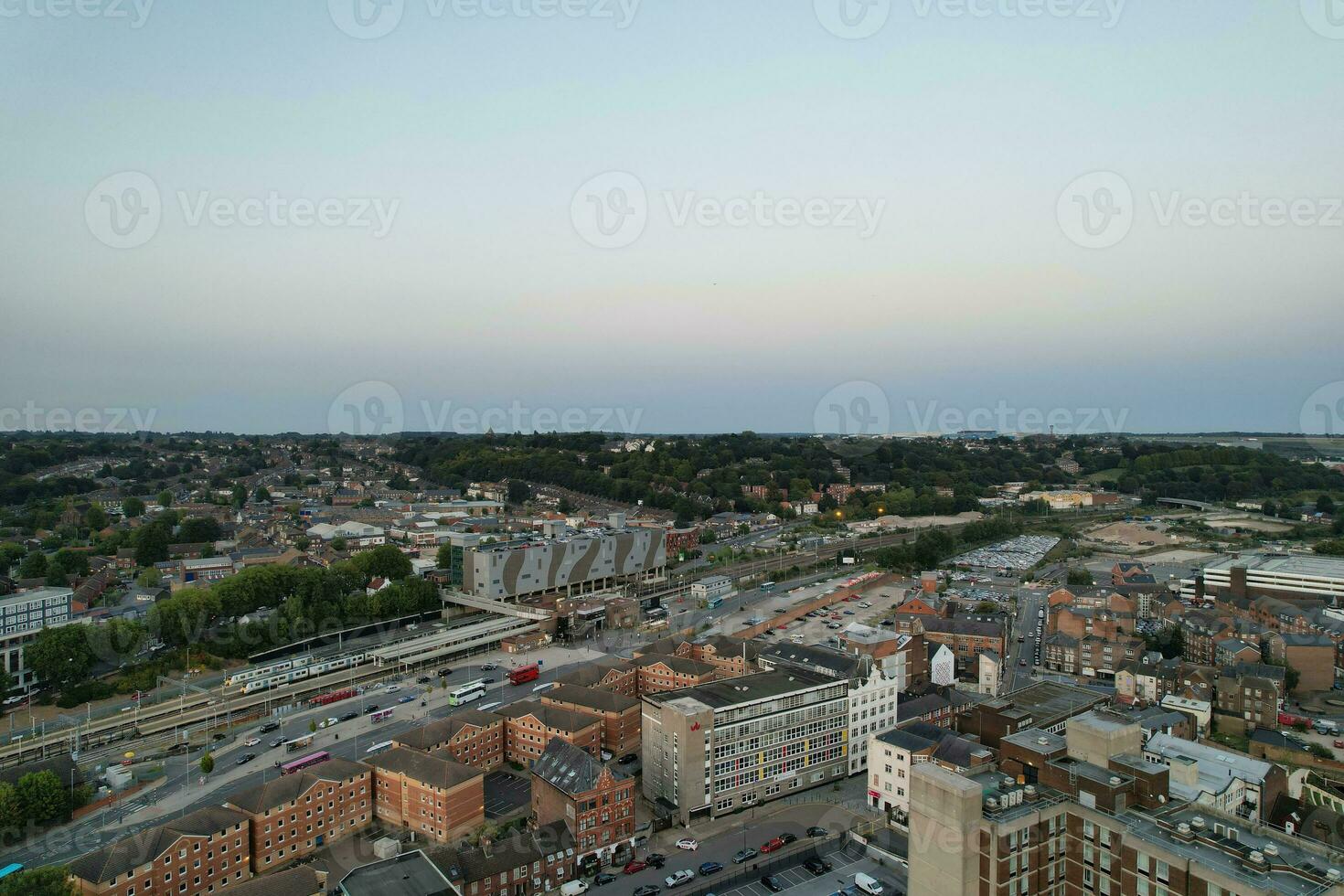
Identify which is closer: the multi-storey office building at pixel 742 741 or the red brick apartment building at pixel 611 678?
the multi-storey office building at pixel 742 741

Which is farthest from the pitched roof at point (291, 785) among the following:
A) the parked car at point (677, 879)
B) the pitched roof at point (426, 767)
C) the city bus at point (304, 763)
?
the parked car at point (677, 879)

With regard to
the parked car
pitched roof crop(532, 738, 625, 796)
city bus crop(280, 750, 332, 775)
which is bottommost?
the parked car

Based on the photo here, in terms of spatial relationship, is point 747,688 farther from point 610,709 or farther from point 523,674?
point 523,674

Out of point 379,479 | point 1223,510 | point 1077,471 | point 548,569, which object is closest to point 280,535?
point 548,569

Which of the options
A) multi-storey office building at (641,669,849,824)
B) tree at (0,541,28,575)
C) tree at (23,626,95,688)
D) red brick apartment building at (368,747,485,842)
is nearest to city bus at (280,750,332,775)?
red brick apartment building at (368,747,485,842)

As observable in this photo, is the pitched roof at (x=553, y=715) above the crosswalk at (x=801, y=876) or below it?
above

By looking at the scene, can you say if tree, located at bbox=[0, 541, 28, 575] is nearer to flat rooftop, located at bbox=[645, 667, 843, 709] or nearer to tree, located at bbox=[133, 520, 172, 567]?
tree, located at bbox=[133, 520, 172, 567]

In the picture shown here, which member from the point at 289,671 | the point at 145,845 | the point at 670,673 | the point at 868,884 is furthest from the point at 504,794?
the point at 289,671

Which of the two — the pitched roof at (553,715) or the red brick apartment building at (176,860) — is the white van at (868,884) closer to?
A: the pitched roof at (553,715)

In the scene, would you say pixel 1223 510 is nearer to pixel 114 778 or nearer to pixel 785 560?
pixel 785 560
